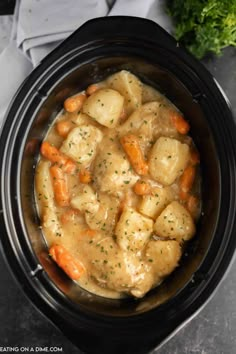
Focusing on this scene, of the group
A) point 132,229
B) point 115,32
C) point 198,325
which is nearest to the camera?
point 115,32

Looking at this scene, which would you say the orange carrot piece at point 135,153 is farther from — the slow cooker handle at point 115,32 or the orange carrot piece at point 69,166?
the slow cooker handle at point 115,32

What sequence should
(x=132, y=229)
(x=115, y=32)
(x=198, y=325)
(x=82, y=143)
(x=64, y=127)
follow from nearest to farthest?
(x=115, y=32), (x=132, y=229), (x=82, y=143), (x=64, y=127), (x=198, y=325)

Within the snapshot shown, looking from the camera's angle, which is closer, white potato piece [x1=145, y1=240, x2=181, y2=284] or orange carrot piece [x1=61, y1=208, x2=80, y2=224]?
white potato piece [x1=145, y1=240, x2=181, y2=284]

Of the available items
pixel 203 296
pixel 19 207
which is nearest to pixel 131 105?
pixel 19 207

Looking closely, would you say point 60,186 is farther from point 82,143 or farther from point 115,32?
point 115,32

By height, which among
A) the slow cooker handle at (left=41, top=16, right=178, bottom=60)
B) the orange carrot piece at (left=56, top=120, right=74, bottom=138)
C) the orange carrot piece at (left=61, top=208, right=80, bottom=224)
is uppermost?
the slow cooker handle at (left=41, top=16, right=178, bottom=60)

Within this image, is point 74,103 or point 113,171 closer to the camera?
point 113,171

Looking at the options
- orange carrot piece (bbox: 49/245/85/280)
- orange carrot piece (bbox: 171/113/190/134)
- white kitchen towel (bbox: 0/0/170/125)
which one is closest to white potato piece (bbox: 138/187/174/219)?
orange carrot piece (bbox: 171/113/190/134)

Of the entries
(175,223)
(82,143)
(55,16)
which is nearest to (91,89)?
(82,143)

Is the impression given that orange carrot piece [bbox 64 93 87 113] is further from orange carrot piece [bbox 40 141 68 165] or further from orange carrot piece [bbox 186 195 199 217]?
orange carrot piece [bbox 186 195 199 217]
